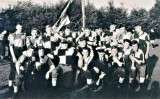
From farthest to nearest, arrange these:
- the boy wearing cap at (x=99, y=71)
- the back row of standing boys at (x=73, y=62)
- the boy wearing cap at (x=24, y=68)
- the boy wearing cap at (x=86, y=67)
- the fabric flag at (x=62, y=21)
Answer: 1. the fabric flag at (x=62, y=21)
2. the boy wearing cap at (x=99, y=71)
3. the boy wearing cap at (x=86, y=67)
4. the back row of standing boys at (x=73, y=62)
5. the boy wearing cap at (x=24, y=68)

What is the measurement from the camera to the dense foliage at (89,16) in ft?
96.3

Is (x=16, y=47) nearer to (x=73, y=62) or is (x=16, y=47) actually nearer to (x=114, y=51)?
(x=73, y=62)

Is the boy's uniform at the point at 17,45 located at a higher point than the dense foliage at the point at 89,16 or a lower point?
lower

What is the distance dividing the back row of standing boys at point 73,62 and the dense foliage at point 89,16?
1812cm

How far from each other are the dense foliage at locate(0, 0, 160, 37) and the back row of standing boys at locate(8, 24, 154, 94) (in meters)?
18.1

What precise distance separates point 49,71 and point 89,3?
27.7 metres

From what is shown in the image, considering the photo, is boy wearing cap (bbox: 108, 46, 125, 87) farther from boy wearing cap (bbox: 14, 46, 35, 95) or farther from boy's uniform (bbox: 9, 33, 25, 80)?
boy's uniform (bbox: 9, 33, 25, 80)

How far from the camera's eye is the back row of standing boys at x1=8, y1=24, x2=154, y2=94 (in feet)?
28.5

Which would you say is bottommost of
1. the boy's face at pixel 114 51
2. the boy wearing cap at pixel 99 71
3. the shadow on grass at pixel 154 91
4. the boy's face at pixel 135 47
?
the shadow on grass at pixel 154 91

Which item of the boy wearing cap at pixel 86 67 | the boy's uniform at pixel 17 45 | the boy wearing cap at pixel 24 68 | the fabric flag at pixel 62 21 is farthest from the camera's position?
the fabric flag at pixel 62 21

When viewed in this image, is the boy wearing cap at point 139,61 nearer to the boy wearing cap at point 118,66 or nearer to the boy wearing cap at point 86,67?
the boy wearing cap at point 118,66

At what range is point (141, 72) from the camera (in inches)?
363

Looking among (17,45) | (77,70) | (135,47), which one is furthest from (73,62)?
(135,47)

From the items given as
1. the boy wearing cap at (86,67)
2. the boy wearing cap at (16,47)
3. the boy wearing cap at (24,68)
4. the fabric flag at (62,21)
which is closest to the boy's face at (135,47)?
the boy wearing cap at (86,67)
